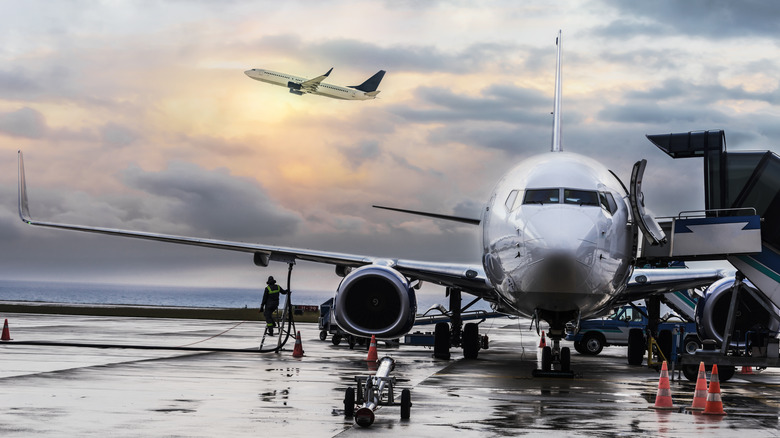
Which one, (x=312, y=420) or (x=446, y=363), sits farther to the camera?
(x=446, y=363)

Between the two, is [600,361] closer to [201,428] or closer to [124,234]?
[124,234]

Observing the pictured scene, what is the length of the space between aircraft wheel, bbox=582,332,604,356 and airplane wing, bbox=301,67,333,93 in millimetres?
A: 74263

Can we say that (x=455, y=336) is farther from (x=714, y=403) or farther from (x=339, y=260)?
(x=714, y=403)

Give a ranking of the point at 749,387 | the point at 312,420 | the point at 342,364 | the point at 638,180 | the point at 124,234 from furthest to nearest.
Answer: the point at 124,234
the point at 342,364
the point at 749,387
the point at 638,180
the point at 312,420

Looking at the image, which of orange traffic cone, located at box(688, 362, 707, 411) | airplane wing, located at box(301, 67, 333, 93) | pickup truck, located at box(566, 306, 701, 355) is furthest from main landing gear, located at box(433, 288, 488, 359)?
airplane wing, located at box(301, 67, 333, 93)

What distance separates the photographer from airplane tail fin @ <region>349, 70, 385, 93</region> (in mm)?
113000

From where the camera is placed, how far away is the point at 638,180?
13750 millimetres

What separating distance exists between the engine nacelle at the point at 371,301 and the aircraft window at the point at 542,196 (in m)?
4.49

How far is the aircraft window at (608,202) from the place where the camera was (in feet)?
46.1

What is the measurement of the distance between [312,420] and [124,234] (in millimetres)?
12854

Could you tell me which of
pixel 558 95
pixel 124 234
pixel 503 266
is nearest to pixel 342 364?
pixel 503 266

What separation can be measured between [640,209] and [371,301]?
635 centimetres

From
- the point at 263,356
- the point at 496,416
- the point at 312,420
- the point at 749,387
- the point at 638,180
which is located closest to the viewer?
the point at 312,420

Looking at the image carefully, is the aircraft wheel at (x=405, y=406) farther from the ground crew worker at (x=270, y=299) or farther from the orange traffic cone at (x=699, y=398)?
the ground crew worker at (x=270, y=299)
